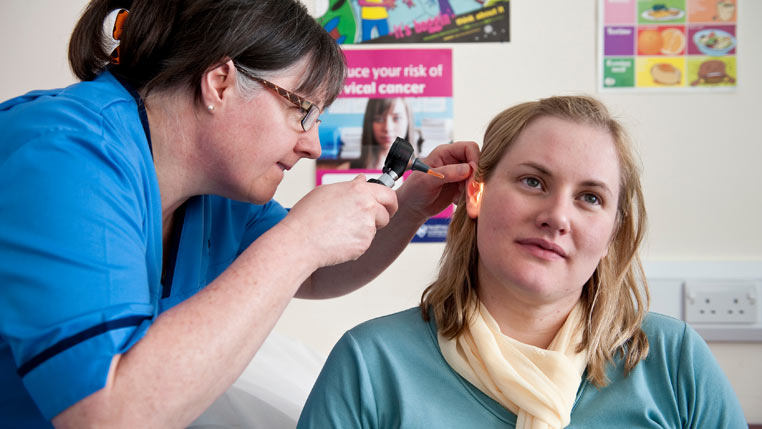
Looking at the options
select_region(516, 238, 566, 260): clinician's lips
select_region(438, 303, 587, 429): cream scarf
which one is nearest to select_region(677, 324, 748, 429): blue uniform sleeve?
select_region(438, 303, 587, 429): cream scarf

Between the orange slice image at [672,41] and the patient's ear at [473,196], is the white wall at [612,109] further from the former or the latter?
the patient's ear at [473,196]

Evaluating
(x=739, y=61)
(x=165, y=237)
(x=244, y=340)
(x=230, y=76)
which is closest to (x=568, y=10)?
(x=739, y=61)

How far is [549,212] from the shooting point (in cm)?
113

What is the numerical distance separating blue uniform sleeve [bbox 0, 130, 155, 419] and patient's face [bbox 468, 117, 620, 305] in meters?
0.60

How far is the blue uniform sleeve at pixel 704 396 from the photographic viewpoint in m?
1.12

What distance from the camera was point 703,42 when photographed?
179cm

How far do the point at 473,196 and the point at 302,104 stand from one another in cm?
38

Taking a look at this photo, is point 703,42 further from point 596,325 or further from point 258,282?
point 258,282

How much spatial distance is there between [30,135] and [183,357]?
1.17ft

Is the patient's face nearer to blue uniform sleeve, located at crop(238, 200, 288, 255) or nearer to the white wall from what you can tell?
blue uniform sleeve, located at crop(238, 200, 288, 255)

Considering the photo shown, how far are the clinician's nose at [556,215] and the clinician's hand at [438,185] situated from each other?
0.69 feet

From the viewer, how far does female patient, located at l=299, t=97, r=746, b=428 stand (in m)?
1.11

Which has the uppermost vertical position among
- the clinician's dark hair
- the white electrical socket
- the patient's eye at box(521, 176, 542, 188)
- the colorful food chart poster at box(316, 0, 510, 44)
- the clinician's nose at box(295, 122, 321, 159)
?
the colorful food chart poster at box(316, 0, 510, 44)

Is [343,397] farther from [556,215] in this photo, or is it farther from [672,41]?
[672,41]
